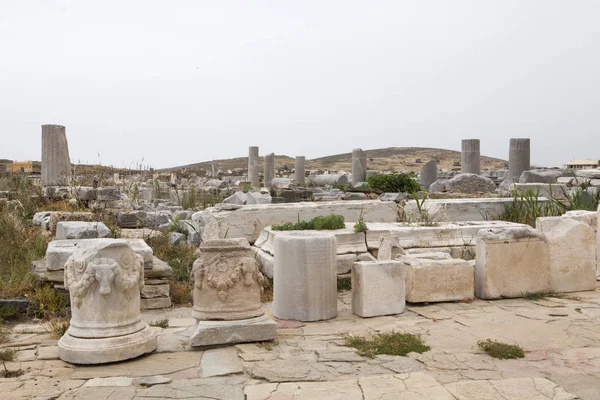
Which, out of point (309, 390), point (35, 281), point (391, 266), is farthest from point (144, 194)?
point (309, 390)

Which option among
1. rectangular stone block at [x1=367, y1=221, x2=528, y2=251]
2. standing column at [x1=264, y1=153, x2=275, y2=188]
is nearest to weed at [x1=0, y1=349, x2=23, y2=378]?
rectangular stone block at [x1=367, y1=221, x2=528, y2=251]

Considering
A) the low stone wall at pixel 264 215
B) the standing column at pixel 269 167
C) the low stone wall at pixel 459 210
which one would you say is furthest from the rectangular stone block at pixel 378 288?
the standing column at pixel 269 167

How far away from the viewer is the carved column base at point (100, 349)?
4777mm

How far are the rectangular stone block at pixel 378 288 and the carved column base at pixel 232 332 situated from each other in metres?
1.30

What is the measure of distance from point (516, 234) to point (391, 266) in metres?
1.76

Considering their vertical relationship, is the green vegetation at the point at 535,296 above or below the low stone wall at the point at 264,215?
below

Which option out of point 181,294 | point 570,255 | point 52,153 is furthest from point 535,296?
point 52,153

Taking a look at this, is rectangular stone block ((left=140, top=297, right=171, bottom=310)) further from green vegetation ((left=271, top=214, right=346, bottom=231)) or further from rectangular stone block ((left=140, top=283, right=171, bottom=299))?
green vegetation ((left=271, top=214, right=346, bottom=231))

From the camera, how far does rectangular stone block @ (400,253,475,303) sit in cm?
677

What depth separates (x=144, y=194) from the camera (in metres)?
17.6

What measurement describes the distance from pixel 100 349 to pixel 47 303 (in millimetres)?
2008

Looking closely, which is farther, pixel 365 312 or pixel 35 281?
pixel 35 281

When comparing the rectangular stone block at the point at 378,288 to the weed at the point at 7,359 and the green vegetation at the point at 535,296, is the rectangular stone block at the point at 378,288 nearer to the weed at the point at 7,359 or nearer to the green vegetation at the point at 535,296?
the green vegetation at the point at 535,296

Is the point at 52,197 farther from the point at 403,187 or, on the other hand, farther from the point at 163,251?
the point at 403,187
